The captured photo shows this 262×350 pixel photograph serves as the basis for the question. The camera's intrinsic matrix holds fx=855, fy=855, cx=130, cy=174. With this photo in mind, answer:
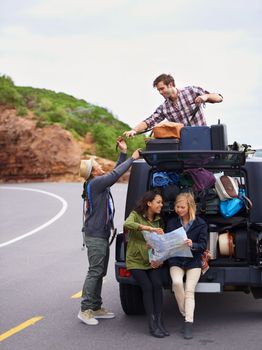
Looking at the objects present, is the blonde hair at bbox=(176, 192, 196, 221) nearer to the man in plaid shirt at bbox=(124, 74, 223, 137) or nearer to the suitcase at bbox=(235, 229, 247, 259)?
the suitcase at bbox=(235, 229, 247, 259)

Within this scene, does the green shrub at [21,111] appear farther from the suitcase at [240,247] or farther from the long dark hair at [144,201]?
the suitcase at [240,247]

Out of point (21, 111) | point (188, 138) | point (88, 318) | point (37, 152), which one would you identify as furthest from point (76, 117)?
point (88, 318)

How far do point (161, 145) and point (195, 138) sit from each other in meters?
0.38

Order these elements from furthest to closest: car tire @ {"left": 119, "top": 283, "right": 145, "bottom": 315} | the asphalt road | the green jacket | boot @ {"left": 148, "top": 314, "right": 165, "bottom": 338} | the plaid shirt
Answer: the plaid shirt, car tire @ {"left": 119, "top": 283, "right": 145, "bottom": 315}, the green jacket, boot @ {"left": 148, "top": 314, "right": 165, "bottom": 338}, the asphalt road

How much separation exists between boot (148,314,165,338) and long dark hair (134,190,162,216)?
1029 millimetres

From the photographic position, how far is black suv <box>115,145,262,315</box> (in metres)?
8.37

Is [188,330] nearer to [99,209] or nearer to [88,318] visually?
[88,318]

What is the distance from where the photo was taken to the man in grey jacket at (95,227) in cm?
898

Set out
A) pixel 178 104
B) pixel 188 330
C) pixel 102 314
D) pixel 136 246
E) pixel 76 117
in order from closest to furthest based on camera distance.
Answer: pixel 188 330, pixel 136 246, pixel 102 314, pixel 178 104, pixel 76 117

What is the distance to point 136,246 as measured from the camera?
27.9 ft

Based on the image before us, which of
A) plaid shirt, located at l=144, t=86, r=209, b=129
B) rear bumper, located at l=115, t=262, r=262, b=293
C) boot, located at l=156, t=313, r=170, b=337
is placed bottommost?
boot, located at l=156, t=313, r=170, b=337

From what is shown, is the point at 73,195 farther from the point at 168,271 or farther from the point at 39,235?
the point at 168,271

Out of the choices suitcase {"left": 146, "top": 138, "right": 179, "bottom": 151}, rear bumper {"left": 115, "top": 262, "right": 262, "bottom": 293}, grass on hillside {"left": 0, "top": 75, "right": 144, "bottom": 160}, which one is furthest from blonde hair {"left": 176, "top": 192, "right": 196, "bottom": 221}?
grass on hillside {"left": 0, "top": 75, "right": 144, "bottom": 160}

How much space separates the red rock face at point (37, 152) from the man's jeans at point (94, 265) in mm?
38585
